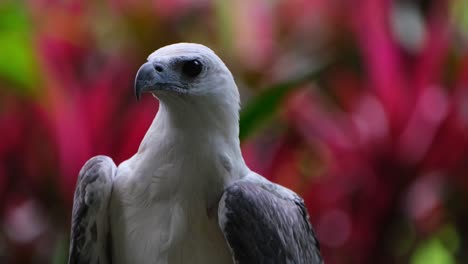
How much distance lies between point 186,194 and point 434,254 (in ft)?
2.87

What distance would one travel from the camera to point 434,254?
160cm

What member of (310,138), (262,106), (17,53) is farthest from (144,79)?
(310,138)

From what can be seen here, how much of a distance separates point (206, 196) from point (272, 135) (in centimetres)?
78

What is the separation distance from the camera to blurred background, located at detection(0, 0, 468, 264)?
1.36 metres

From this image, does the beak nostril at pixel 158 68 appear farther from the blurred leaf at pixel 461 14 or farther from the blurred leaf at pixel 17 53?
the blurred leaf at pixel 461 14

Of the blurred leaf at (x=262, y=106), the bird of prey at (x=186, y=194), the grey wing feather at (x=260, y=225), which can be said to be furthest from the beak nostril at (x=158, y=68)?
the blurred leaf at (x=262, y=106)

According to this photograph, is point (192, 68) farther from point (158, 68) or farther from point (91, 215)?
point (91, 215)

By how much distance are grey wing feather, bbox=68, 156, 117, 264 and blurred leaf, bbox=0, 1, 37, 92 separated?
53cm

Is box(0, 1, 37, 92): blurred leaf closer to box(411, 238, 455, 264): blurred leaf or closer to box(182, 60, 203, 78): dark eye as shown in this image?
box(182, 60, 203, 78): dark eye

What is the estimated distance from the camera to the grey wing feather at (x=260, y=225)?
2.68ft

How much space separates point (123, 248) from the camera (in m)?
0.87

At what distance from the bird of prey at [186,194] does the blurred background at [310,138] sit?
342 mm

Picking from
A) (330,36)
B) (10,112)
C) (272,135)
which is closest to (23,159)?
(10,112)

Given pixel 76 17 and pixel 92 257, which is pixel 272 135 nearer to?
pixel 76 17
